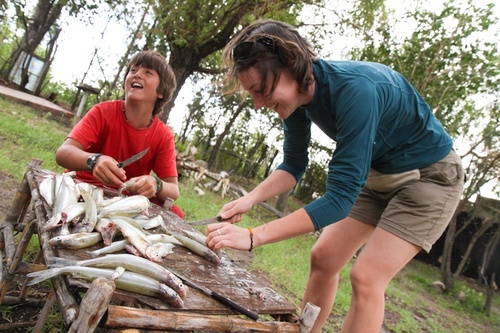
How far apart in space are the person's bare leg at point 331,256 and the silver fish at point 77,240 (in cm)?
153

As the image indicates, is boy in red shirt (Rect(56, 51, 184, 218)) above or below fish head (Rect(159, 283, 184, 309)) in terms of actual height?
above

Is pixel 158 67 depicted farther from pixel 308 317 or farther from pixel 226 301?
pixel 308 317

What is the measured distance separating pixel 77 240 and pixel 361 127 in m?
1.42

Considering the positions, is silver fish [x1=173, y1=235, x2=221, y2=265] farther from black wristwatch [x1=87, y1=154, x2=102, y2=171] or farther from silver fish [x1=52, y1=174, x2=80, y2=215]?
black wristwatch [x1=87, y1=154, x2=102, y2=171]

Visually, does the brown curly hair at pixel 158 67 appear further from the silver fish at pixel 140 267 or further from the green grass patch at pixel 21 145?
the green grass patch at pixel 21 145

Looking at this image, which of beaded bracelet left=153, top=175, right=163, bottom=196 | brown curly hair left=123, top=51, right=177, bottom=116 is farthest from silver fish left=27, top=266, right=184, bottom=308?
brown curly hair left=123, top=51, right=177, bottom=116

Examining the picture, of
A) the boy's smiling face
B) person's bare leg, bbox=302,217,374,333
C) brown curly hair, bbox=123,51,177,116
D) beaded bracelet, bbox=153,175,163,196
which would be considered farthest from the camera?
brown curly hair, bbox=123,51,177,116

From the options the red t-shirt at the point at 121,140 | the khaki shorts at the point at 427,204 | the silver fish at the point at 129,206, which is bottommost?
the silver fish at the point at 129,206

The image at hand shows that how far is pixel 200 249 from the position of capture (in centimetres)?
206

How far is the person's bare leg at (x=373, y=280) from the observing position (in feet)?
6.81

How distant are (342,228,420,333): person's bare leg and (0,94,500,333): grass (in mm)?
2331

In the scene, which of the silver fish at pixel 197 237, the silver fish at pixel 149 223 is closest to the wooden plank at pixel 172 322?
the silver fish at pixel 197 237

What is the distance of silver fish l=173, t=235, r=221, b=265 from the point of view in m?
2.05

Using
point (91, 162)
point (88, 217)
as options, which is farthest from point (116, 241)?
point (91, 162)
